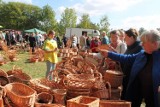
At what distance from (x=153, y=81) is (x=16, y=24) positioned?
75.8 meters

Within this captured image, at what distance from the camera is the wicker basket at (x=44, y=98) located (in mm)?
3352

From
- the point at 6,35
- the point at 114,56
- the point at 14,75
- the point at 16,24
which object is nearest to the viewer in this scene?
the point at 114,56

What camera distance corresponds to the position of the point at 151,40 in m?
3.01

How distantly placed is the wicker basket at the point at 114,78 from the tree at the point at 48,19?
71.0 metres

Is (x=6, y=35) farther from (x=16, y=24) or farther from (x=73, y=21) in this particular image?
(x=16, y=24)

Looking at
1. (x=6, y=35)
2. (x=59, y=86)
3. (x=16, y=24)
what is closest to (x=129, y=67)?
(x=59, y=86)

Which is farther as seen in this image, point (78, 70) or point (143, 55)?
point (78, 70)

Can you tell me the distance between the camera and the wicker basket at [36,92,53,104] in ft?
11.0

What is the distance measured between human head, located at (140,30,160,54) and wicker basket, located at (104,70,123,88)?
965 millimetres

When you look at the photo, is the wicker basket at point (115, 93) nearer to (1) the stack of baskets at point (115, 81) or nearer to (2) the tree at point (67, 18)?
(1) the stack of baskets at point (115, 81)

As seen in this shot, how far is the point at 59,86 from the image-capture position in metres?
3.97

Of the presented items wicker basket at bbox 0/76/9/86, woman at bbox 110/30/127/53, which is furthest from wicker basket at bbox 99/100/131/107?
woman at bbox 110/30/127/53

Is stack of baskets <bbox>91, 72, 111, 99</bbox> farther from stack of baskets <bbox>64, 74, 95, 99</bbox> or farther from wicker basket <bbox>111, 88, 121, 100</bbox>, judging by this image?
wicker basket <bbox>111, 88, 121, 100</bbox>

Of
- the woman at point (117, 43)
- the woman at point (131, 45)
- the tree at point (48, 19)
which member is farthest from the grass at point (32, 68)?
the tree at point (48, 19)
